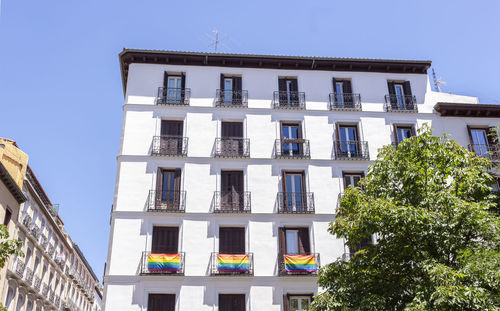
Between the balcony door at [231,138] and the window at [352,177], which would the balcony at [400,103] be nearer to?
the window at [352,177]

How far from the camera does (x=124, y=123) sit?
95.3 feet

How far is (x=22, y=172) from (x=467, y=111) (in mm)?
31899

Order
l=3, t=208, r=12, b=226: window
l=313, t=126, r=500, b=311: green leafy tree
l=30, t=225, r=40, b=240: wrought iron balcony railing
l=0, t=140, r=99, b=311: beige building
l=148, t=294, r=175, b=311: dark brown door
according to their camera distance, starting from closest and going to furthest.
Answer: l=313, t=126, r=500, b=311: green leafy tree → l=148, t=294, r=175, b=311: dark brown door → l=3, t=208, r=12, b=226: window → l=0, t=140, r=99, b=311: beige building → l=30, t=225, r=40, b=240: wrought iron balcony railing

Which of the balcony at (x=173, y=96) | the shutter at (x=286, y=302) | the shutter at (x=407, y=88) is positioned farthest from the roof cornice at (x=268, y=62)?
the shutter at (x=286, y=302)

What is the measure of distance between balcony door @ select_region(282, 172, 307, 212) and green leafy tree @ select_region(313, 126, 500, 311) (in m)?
8.04

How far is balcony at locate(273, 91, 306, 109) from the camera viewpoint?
3030 centimetres

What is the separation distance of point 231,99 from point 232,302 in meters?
12.1

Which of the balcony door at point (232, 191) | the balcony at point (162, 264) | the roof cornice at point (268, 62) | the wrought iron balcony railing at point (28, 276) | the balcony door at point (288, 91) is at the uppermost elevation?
the roof cornice at point (268, 62)

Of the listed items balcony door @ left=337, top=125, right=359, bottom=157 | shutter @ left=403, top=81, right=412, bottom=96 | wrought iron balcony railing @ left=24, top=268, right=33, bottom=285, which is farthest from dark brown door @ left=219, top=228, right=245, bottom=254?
wrought iron balcony railing @ left=24, top=268, right=33, bottom=285

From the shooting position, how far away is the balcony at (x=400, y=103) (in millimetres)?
30875

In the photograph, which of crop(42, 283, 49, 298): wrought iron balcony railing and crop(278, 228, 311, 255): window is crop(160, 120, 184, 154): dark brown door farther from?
crop(42, 283, 49, 298): wrought iron balcony railing

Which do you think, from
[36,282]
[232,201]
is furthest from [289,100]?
[36,282]

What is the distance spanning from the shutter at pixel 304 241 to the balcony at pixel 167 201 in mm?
6560

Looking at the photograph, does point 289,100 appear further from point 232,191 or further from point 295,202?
point 232,191
